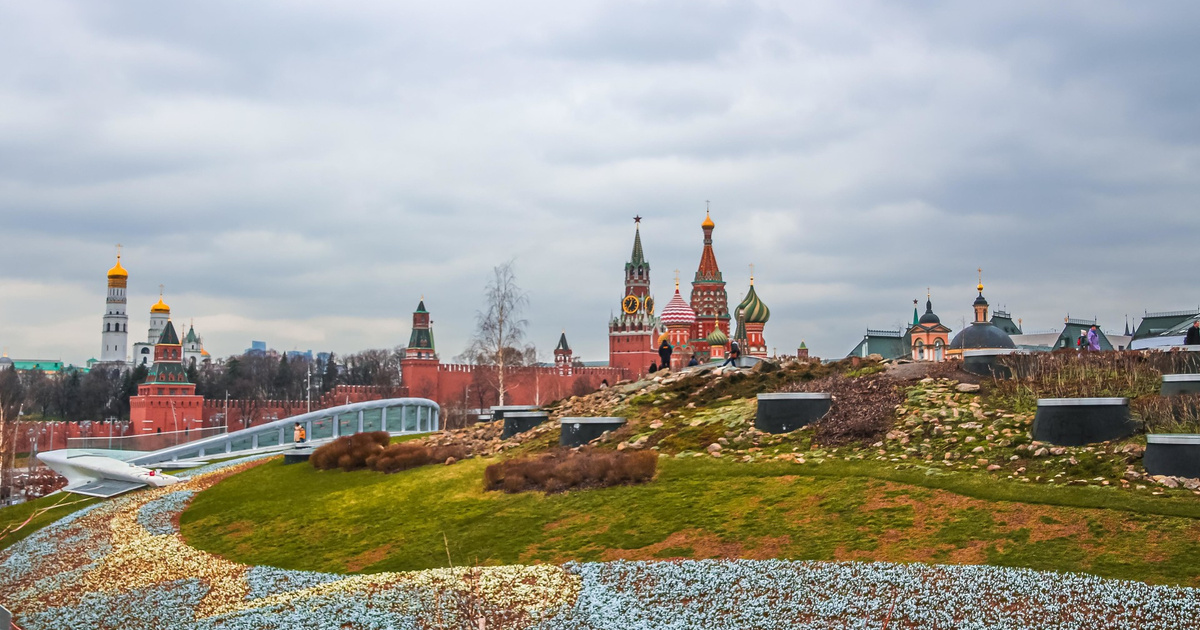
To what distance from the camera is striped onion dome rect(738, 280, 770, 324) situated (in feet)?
297

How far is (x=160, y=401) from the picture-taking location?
7081 cm

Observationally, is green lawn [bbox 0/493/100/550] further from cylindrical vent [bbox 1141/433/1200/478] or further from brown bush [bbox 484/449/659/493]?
cylindrical vent [bbox 1141/433/1200/478]

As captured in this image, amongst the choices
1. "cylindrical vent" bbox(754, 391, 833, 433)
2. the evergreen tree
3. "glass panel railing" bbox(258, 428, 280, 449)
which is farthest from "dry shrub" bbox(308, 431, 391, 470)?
the evergreen tree

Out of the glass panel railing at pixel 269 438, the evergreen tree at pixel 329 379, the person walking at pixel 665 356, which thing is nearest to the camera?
the person walking at pixel 665 356

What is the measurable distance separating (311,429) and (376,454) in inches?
494

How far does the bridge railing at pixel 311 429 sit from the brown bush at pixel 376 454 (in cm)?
886

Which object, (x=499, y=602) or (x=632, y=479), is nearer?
(x=499, y=602)

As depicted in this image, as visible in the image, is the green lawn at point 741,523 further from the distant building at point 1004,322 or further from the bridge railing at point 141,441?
the distant building at point 1004,322

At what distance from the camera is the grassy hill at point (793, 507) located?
1084cm

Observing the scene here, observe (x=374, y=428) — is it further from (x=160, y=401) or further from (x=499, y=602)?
(x=160, y=401)

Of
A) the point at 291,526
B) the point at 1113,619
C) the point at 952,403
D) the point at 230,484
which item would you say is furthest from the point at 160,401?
the point at 1113,619

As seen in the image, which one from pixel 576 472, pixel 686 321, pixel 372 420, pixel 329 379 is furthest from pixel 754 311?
pixel 576 472

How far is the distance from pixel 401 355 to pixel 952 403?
99.0m

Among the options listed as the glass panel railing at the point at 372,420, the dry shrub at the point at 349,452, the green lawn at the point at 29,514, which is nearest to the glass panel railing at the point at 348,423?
the glass panel railing at the point at 372,420
